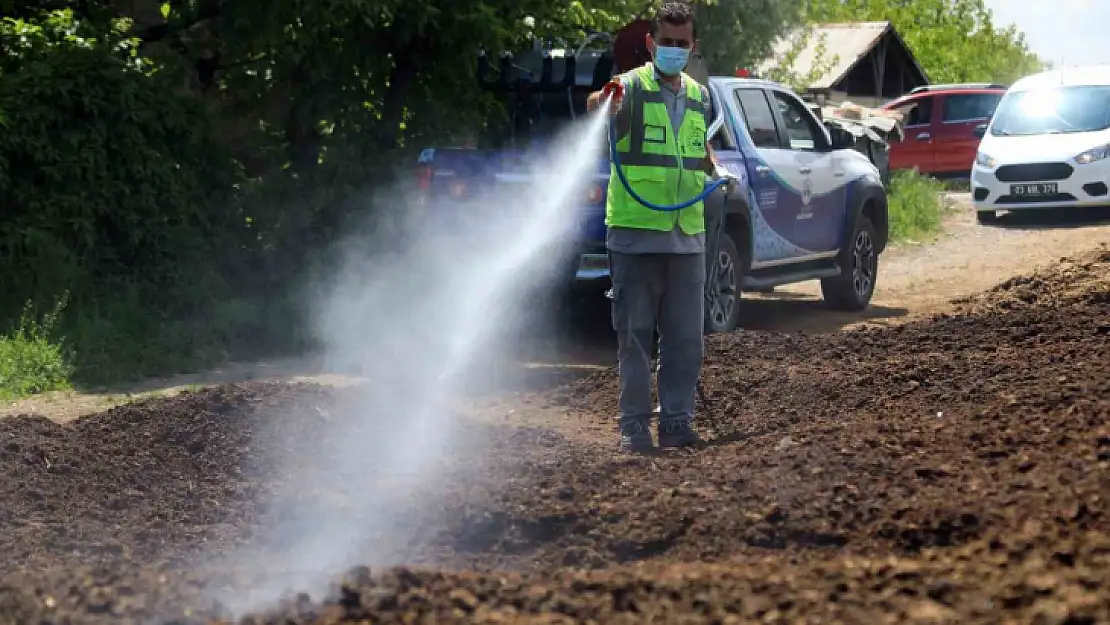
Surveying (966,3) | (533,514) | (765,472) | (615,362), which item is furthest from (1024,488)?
(966,3)

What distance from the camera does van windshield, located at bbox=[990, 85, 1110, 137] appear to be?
20969mm

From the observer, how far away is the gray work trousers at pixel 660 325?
7.51 m

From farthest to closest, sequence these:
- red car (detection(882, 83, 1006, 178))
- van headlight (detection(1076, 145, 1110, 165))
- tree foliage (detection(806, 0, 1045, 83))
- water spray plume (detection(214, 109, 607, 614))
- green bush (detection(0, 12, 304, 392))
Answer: tree foliage (detection(806, 0, 1045, 83))
red car (detection(882, 83, 1006, 178))
van headlight (detection(1076, 145, 1110, 165))
green bush (detection(0, 12, 304, 392))
water spray plume (detection(214, 109, 607, 614))

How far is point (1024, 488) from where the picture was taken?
510 cm

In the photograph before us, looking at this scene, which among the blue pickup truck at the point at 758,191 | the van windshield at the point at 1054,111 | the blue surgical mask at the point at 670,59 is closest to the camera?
the blue surgical mask at the point at 670,59

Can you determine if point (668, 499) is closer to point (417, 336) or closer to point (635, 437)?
point (635, 437)

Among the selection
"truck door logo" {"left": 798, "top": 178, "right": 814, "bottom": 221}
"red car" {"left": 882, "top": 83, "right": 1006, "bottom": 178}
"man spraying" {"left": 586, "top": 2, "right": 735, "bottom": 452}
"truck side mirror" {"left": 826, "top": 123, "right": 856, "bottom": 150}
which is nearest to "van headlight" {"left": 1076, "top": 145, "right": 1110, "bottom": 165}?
"truck side mirror" {"left": 826, "top": 123, "right": 856, "bottom": 150}

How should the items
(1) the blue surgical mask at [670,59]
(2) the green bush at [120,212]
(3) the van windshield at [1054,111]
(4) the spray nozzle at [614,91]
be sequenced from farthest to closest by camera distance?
(3) the van windshield at [1054,111], (2) the green bush at [120,212], (1) the blue surgical mask at [670,59], (4) the spray nozzle at [614,91]

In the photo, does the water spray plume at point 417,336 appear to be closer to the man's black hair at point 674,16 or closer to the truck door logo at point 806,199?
the man's black hair at point 674,16

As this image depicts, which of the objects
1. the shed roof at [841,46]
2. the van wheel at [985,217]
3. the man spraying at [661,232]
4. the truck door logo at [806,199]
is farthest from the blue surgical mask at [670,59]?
the shed roof at [841,46]

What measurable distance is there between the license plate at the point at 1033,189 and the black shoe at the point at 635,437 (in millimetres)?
14272

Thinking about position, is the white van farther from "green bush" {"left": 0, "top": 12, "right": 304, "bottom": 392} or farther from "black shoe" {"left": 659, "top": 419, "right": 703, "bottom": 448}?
"black shoe" {"left": 659, "top": 419, "right": 703, "bottom": 448}

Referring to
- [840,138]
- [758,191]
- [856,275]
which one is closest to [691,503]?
[758,191]

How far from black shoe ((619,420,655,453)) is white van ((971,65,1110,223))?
1424cm
